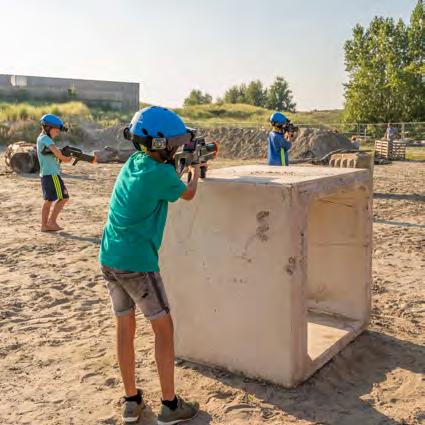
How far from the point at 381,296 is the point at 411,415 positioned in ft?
7.21

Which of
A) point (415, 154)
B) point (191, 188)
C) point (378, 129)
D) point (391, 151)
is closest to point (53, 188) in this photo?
point (191, 188)

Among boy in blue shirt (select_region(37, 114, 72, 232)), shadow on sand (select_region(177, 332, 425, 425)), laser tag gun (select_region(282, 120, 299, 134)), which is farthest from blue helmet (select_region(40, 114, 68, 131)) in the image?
shadow on sand (select_region(177, 332, 425, 425))

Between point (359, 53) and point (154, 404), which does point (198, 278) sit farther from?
point (359, 53)

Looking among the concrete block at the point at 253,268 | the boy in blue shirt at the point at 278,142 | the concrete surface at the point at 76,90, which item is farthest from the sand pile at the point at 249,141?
the concrete surface at the point at 76,90

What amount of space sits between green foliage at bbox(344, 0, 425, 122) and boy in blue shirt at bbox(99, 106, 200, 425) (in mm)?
44552

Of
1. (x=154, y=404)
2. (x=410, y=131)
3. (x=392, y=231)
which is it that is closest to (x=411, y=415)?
(x=154, y=404)

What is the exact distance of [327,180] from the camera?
12.6ft

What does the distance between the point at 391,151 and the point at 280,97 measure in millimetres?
72270

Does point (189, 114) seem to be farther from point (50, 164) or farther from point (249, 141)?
point (50, 164)

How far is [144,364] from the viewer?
4.05 m

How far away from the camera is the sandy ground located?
340cm

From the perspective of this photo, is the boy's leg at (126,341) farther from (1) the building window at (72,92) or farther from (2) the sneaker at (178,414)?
(1) the building window at (72,92)

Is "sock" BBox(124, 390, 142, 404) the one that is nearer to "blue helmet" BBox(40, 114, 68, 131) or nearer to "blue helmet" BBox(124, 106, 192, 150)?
"blue helmet" BBox(124, 106, 192, 150)

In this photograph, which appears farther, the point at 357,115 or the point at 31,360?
the point at 357,115
